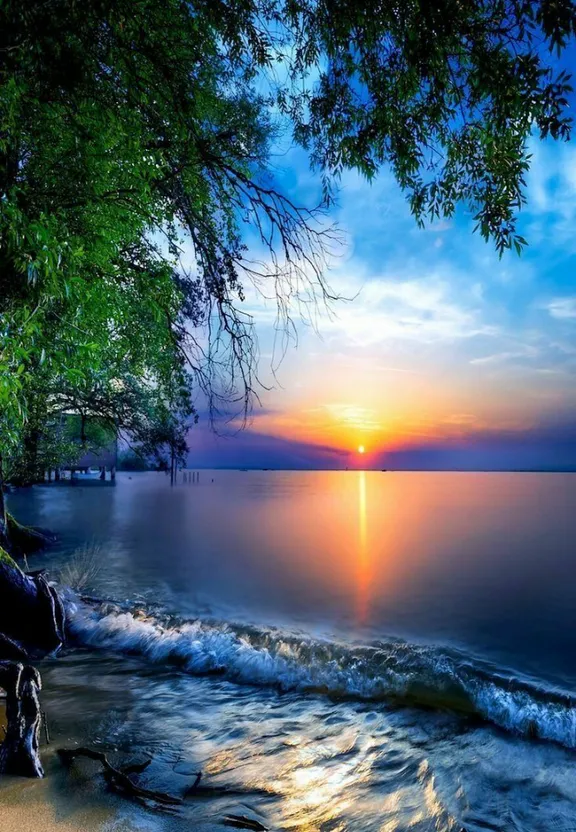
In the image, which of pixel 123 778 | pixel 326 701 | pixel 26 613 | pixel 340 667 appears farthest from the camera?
pixel 340 667

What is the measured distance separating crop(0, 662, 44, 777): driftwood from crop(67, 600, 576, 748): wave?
12.4 feet

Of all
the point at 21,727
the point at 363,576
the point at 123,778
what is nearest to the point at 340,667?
the point at 123,778

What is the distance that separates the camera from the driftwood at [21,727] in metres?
4.09

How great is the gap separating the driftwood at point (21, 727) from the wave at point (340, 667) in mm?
3791

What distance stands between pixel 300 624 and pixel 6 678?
10.1m

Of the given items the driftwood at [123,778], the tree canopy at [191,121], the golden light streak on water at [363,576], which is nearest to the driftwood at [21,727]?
the driftwood at [123,778]

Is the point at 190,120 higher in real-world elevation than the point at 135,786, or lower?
higher

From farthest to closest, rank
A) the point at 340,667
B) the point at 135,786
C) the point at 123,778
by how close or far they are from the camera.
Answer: the point at 340,667 < the point at 123,778 < the point at 135,786

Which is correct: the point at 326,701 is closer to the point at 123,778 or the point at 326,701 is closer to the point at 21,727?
the point at 123,778

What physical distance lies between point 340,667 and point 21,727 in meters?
5.62

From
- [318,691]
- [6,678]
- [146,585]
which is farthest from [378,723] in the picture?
[146,585]

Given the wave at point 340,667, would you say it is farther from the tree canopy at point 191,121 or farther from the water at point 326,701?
the tree canopy at point 191,121

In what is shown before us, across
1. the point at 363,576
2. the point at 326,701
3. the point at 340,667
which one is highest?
the point at 326,701

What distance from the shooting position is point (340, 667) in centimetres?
838
